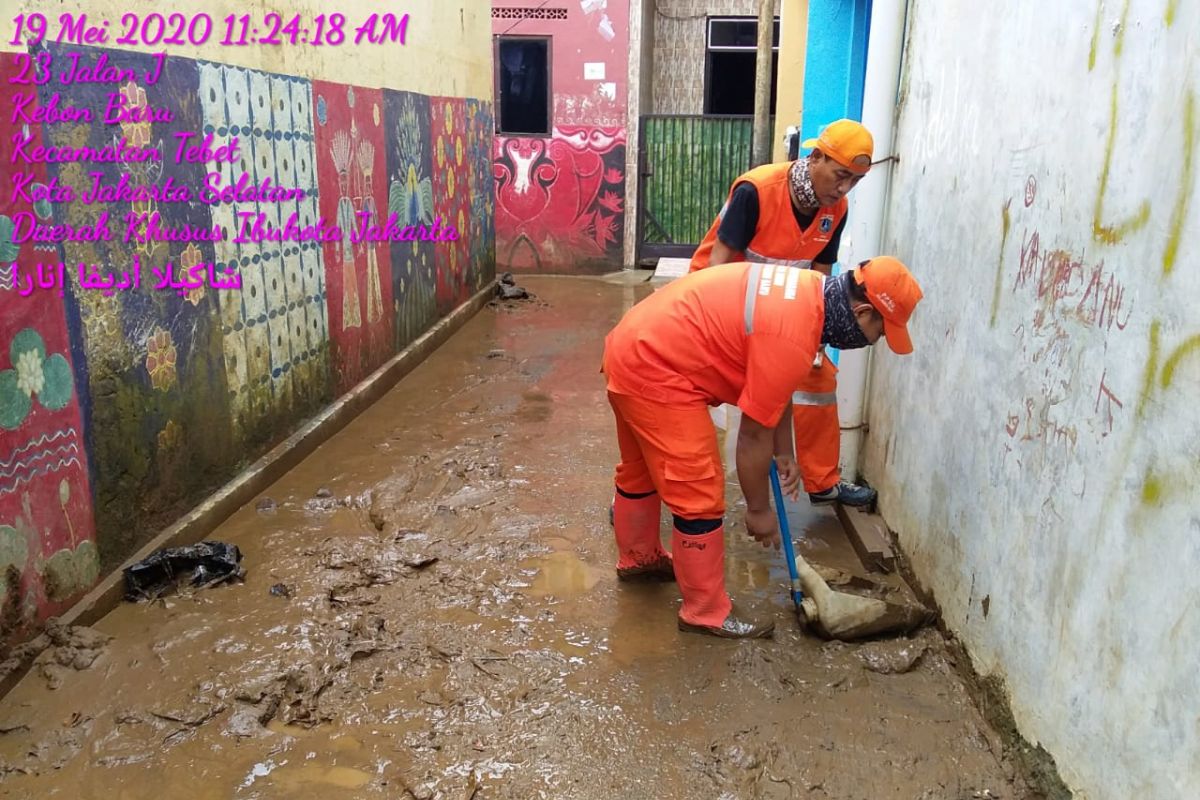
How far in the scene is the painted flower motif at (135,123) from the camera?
140 inches

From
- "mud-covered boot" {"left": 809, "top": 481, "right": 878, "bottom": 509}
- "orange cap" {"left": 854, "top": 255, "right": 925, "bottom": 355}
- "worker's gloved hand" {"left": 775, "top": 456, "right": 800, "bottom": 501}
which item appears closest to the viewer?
"orange cap" {"left": 854, "top": 255, "right": 925, "bottom": 355}

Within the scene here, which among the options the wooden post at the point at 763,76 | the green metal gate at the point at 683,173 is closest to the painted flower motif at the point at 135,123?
the wooden post at the point at 763,76

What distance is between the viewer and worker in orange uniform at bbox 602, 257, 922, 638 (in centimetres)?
284

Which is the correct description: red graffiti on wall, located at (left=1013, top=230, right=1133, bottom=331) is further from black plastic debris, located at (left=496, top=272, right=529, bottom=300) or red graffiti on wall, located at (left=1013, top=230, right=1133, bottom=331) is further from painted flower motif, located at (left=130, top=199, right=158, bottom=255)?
black plastic debris, located at (left=496, top=272, right=529, bottom=300)

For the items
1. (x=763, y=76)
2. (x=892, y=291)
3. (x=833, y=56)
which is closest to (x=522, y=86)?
(x=763, y=76)

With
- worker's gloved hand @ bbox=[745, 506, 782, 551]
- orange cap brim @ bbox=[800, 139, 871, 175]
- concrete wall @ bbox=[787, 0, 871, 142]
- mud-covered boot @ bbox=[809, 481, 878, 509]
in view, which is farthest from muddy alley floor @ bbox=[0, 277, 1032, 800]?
concrete wall @ bbox=[787, 0, 871, 142]

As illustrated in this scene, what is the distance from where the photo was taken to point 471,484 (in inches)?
187

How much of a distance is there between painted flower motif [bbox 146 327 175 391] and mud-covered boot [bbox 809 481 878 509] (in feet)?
9.52

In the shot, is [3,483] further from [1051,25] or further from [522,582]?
[1051,25]

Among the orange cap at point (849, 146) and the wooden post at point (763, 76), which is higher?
the wooden post at point (763, 76)

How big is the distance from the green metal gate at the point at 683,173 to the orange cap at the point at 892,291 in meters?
9.53

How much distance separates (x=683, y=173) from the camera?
12.3m

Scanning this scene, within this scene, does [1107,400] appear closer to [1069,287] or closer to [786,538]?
[1069,287]

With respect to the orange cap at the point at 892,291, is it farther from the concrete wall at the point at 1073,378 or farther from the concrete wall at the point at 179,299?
the concrete wall at the point at 179,299
